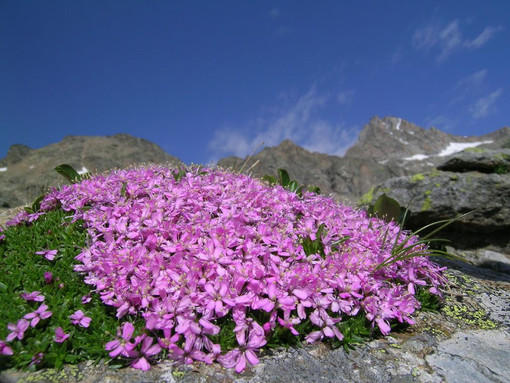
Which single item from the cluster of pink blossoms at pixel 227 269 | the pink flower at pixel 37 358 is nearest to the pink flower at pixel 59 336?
the pink flower at pixel 37 358

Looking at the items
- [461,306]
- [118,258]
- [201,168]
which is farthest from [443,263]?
[118,258]

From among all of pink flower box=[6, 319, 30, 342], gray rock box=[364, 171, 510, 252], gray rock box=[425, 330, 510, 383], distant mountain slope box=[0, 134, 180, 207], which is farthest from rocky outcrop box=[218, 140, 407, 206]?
pink flower box=[6, 319, 30, 342]

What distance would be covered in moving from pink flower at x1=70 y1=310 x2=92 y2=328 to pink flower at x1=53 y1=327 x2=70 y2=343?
6.1 inches

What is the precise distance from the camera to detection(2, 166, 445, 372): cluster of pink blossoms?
271cm

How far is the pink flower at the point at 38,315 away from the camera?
2.76 m

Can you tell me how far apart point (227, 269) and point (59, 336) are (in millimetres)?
1478

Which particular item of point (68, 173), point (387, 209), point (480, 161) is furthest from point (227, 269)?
point (480, 161)

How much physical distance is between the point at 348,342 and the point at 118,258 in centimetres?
233

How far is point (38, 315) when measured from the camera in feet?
9.34

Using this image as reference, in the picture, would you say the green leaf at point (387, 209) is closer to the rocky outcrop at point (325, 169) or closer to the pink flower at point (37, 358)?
the pink flower at point (37, 358)

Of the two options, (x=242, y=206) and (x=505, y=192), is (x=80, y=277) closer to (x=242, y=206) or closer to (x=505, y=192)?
(x=242, y=206)

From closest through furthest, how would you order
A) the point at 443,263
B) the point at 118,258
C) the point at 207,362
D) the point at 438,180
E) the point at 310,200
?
the point at 207,362, the point at 118,258, the point at 310,200, the point at 443,263, the point at 438,180

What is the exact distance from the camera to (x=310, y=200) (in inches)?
193

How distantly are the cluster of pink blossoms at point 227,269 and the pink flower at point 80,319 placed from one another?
0.68 feet
